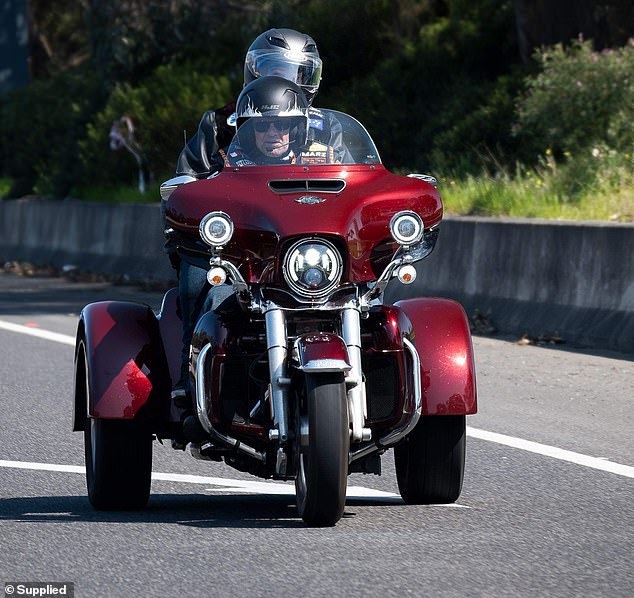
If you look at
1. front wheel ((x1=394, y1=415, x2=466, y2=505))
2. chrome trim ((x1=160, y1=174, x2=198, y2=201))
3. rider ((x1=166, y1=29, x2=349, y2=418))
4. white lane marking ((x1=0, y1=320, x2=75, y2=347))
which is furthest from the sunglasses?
white lane marking ((x1=0, y1=320, x2=75, y2=347))

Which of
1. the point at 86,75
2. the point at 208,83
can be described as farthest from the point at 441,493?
the point at 86,75

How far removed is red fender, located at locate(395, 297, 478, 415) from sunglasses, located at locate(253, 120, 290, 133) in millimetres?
889

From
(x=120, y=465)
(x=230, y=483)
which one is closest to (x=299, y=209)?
(x=120, y=465)

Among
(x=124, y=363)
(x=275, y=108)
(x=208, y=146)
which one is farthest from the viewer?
(x=208, y=146)

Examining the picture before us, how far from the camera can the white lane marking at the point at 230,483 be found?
24.7ft

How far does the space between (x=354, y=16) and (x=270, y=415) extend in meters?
22.0

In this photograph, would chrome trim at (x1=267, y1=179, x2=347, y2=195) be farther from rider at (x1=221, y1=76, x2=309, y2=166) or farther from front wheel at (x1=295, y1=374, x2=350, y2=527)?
front wheel at (x1=295, y1=374, x2=350, y2=527)

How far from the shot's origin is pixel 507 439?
29.7 feet

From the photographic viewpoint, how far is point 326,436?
20.0 feet

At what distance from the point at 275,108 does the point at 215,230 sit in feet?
2.31

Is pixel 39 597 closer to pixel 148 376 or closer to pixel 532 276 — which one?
pixel 148 376

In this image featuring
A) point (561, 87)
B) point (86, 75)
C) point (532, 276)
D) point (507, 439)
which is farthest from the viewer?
point (86, 75)

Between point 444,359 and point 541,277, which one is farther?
point 541,277

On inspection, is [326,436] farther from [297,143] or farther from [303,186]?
[297,143]
